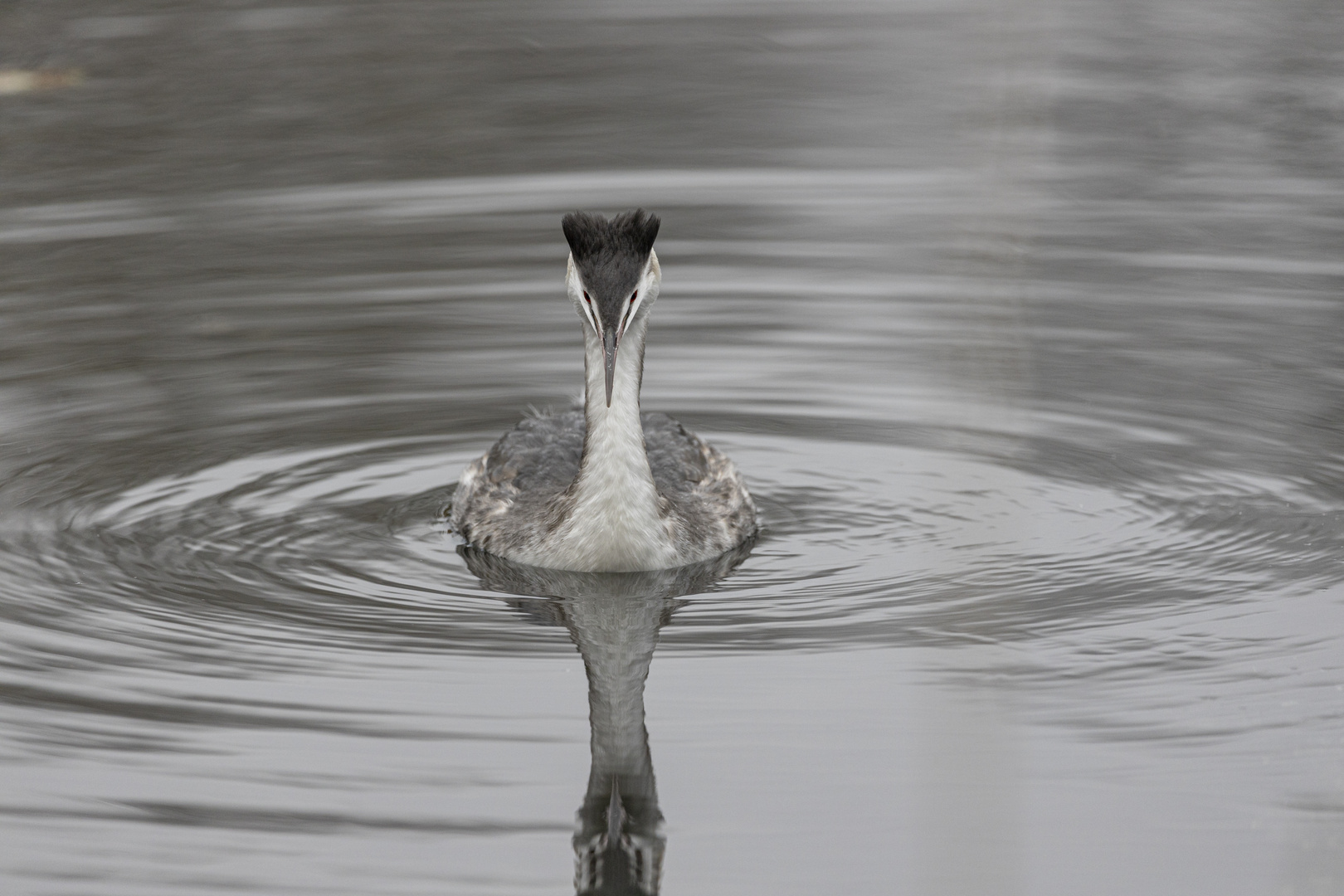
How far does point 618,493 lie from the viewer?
28.2 ft

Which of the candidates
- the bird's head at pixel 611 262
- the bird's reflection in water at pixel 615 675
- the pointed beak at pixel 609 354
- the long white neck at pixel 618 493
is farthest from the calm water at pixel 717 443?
the bird's head at pixel 611 262

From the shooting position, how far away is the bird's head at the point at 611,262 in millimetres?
8258

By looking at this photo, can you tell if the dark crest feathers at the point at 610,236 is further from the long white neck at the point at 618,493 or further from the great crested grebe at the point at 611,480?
the long white neck at the point at 618,493

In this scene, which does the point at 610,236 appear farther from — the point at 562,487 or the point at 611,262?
the point at 562,487

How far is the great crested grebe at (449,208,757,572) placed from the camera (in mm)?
8305

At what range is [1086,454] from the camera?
10.0m

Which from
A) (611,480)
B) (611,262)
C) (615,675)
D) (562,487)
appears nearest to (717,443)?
(562,487)

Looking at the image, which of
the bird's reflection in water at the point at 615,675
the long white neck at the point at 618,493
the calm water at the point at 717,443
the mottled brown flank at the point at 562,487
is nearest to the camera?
the bird's reflection in water at the point at 615,675

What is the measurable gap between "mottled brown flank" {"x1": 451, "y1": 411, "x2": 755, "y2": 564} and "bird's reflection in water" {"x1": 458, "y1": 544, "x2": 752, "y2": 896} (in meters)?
0.12

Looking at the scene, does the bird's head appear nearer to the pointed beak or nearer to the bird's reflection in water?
the pointed beak

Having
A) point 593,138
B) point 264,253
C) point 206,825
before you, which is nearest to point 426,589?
point 206,825

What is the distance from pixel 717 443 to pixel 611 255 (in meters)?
2.63

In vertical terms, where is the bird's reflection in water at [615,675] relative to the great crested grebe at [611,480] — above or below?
below

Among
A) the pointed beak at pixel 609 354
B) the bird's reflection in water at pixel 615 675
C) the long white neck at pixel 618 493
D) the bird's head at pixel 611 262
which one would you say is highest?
the bird's head at pixel 611 262
